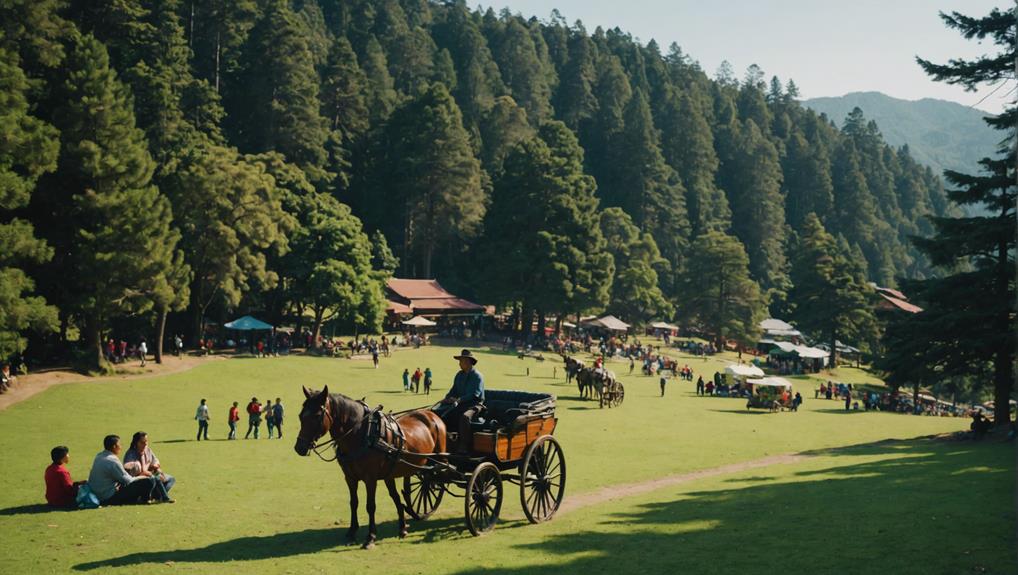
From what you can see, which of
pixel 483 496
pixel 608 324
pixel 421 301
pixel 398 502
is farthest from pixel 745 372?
pixel 398 502

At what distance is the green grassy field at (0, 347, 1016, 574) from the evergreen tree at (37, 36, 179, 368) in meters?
6.77

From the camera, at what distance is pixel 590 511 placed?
14820 mm

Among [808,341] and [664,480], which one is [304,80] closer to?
[808,341]

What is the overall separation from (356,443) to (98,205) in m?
29.9

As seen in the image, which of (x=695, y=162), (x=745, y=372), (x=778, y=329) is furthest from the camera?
(x=695, y=162)

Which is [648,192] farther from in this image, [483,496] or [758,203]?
[483,496]

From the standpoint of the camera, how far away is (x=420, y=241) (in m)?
80.3

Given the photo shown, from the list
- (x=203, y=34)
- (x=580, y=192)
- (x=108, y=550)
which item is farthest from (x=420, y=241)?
(x=108, y=550)

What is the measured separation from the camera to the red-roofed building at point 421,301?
66062 mm

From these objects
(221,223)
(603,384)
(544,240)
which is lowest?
(603,384)

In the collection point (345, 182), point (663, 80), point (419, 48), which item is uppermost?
point (663, 80)

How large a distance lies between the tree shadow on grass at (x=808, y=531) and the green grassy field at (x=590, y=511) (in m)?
0.05

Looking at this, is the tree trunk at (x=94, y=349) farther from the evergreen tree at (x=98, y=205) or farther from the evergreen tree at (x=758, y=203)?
the evergreen tree at (x=758, y=203)

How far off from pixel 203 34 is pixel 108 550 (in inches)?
3389
